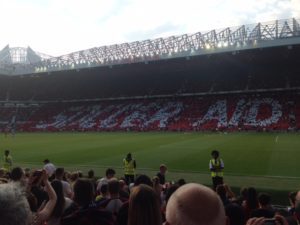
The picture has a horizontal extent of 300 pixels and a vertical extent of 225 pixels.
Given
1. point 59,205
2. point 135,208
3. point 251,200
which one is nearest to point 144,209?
point 135,208

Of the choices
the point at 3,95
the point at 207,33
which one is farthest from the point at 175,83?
the point at 3,95

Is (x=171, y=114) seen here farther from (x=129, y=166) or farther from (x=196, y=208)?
(x=196, y=208)

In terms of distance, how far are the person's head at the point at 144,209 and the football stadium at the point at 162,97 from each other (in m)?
22.6

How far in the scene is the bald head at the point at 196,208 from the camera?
6.86 ft

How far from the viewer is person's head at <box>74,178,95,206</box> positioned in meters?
4.79

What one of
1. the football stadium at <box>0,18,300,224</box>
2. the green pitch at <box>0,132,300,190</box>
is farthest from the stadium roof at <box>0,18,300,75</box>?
the green pitch at <box>0,132,300,190</box>

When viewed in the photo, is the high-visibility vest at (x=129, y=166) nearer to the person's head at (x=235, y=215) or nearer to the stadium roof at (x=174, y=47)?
the person's head at (x=235, y=215)

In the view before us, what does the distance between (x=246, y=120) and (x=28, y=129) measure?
36.6 m

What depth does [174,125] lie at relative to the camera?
172 ft

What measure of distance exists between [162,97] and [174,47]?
40.7ft

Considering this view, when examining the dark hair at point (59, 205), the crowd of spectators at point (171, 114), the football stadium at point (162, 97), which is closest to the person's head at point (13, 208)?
the dark hair at point (59, 205)

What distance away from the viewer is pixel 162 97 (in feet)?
210

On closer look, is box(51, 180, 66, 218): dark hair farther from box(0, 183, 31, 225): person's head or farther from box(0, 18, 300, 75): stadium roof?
box(0, 18, 300, 75): stadium roof

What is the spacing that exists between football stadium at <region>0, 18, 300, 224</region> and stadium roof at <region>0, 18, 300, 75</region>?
14cm
